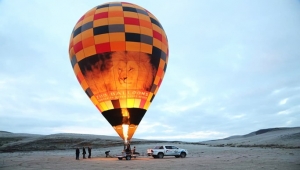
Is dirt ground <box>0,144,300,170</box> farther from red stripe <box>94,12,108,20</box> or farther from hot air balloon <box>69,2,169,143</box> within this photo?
red stripe <box>94,12,108,20</box>

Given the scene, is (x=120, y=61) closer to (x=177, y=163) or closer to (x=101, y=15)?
(x=101, y=15)

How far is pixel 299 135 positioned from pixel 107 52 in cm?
4173

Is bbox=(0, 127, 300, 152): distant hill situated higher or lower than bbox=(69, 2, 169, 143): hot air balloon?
lower

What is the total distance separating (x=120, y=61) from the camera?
21.0 metres

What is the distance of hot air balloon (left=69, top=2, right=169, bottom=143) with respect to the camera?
21.0 metres

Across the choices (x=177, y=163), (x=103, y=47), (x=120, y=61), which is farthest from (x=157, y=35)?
(x=177, y=163)

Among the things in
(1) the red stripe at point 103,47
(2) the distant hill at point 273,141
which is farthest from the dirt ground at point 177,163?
(2) the distant hill at point 273,141

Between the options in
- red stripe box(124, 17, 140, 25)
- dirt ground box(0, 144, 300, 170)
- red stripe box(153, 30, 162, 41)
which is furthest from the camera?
red stripe box(153, 30, 162, 41)

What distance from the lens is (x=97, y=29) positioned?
879 inches

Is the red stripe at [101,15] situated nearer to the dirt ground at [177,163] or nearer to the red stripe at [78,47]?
the red stripe at [78,47]

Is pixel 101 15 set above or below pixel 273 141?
above

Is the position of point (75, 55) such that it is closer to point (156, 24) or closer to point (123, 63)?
point (123, 63)

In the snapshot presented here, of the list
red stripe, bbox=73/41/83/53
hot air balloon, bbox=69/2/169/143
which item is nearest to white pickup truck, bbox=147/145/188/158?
hot air balloon, bbox=69/2/169/143

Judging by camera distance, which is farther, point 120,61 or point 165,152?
point 165,152
